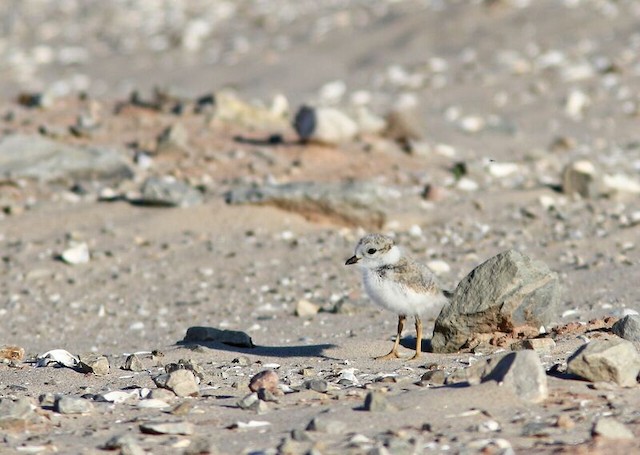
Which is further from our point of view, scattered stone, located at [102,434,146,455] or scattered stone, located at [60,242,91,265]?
scattered stone, located at [60,242,91,265]

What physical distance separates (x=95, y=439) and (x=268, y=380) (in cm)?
91

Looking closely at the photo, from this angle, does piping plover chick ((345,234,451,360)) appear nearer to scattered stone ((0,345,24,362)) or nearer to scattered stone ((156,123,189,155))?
scattered stone ((0,345,24,362))

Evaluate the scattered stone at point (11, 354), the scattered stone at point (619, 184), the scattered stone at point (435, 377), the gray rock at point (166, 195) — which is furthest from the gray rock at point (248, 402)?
the scattered stone at point (619, 184)

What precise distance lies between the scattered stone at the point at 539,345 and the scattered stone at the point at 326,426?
5.21ft

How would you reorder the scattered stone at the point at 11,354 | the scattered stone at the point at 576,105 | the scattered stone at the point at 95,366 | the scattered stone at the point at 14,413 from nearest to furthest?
the scattered stone at the point at 14,413 < the scattered stone at the point at 95,366 < the scattered stone at the point at 11,354 < the scattered stone at the point at 576,105

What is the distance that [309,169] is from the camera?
10719 mm

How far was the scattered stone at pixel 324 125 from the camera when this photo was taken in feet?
36.3

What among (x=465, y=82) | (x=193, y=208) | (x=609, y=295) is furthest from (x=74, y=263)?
(x=465, y=82)

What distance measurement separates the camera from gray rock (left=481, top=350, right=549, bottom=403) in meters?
4.59

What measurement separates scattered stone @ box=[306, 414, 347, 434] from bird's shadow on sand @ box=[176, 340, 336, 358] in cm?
172

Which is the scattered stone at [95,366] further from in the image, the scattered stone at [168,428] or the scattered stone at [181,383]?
the scattered stone at [168,428]

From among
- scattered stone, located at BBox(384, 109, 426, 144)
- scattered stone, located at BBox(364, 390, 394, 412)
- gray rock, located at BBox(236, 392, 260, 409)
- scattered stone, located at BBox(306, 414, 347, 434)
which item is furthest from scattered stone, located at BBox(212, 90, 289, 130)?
scattered stone, located at BBox(306, 414, 347, 434)

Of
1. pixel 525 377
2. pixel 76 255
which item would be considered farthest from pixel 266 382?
pixel 76 255

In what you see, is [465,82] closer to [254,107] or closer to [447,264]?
[254,107]
